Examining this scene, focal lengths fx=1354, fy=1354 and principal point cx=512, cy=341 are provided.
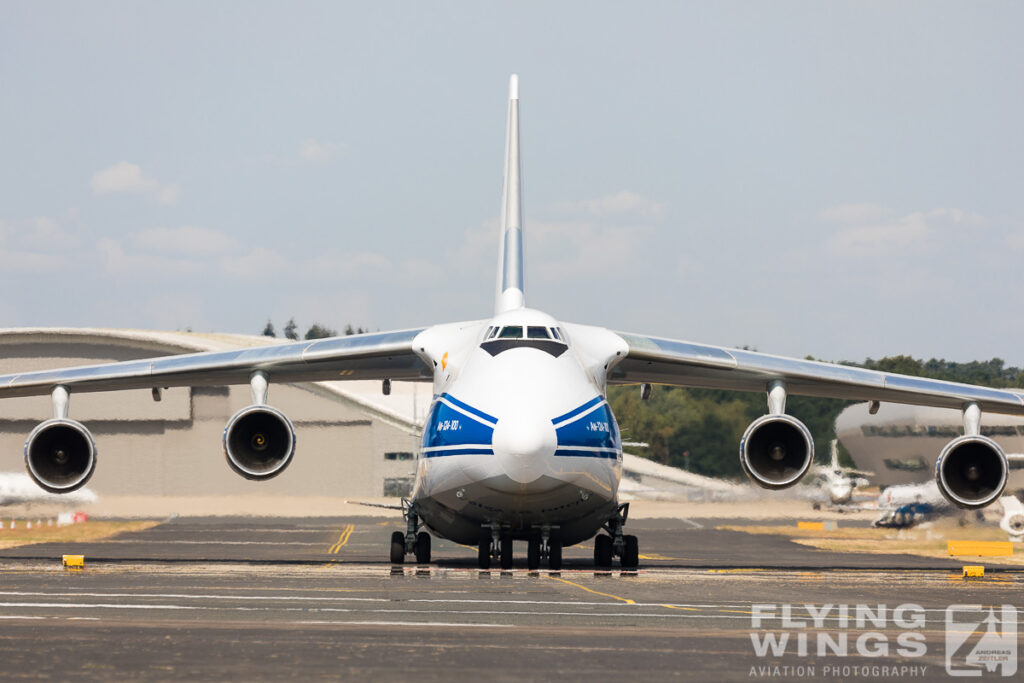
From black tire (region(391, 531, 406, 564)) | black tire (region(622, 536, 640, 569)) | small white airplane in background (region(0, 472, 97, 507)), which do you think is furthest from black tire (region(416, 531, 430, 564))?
small white airplane in background (region(0, 472, 97, 507))

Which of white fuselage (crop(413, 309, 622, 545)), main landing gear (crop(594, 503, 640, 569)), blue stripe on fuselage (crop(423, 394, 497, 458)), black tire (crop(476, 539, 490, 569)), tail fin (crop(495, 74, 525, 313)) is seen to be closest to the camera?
white fuselage (crop(413, 309, 622, 545))

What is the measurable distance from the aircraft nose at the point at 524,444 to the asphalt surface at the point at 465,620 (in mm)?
1326

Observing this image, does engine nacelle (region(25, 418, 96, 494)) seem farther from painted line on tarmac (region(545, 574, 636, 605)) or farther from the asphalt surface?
painted line on tarmac (region(545, 574, 636, 605))

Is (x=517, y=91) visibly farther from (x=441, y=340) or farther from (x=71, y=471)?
(x=71, y=471)

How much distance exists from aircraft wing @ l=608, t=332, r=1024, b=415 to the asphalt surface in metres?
2.60

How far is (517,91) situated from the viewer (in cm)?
2722

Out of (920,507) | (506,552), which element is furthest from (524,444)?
(920,507)

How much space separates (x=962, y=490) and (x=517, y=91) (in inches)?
495

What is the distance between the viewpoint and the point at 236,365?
20.2 metres

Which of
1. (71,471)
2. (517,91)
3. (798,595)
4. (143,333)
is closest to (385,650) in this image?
(798,595)

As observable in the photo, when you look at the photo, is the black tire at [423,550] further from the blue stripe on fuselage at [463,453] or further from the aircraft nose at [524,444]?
the aircraft nose at [524,444]

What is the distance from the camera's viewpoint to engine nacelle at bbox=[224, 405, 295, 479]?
19.1 meters

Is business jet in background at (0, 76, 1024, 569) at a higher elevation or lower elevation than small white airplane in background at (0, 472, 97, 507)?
higher

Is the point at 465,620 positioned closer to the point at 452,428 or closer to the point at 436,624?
the point at 436,624
